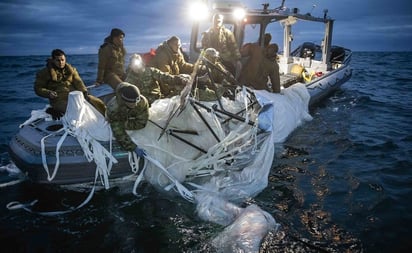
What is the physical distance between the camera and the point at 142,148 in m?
4.97

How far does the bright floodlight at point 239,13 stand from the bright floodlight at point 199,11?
88cm

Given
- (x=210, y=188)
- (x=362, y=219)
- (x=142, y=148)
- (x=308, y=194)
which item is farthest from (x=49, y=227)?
(x=362, y=219)

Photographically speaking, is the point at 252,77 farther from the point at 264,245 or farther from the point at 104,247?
the point at 104,247

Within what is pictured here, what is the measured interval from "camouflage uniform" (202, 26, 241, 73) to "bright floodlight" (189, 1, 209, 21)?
4.44 ft

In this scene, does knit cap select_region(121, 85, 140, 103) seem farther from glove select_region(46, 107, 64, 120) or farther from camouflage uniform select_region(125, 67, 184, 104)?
glove select_region(46, 107, 64, 120)

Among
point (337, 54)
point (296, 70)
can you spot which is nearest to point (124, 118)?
point (296, 70)

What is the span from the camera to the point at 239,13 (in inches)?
363

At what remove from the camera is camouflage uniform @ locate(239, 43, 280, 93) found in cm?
774

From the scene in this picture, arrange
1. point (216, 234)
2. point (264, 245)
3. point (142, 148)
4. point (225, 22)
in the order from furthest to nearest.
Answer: point (225, 22) → point (142, 148) → point (216, 234) → point (264, 245)

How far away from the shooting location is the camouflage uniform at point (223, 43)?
308 inches

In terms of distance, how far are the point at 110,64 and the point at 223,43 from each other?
294 cm

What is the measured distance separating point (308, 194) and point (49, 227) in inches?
168

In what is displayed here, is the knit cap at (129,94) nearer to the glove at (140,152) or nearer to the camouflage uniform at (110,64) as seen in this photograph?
the glove at (140,152)

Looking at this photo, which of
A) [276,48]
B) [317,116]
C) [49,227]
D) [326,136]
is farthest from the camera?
[317,116]
